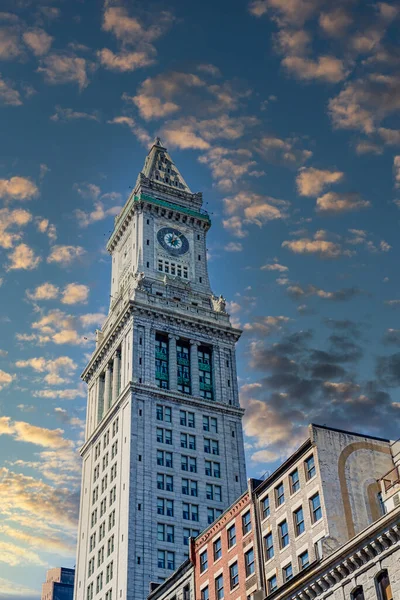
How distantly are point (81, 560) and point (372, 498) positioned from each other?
79653 mm

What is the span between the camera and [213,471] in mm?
137875

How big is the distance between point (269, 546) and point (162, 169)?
122 m

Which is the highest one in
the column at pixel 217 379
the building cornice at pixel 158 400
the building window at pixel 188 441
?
the column at pixel 217 379

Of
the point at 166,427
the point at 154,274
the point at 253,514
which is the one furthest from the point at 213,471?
the point at 253,514

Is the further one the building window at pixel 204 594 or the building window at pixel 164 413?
the building window at pixel 164 413

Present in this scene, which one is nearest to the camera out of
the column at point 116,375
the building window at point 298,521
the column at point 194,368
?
the building window at point 298,521

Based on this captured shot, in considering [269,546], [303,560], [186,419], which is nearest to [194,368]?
[186,419]

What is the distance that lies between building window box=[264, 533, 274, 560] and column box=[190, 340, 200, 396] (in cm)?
7078

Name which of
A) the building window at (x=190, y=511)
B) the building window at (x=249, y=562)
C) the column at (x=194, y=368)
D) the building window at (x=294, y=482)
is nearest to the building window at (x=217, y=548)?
the building window at (x=249, y=562)

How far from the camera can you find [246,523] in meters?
79.2

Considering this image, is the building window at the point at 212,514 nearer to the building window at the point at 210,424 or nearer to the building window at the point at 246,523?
the building window at the point at 210,424

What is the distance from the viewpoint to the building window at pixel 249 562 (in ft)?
250

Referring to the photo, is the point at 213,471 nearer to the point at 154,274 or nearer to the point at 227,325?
the point at 227,325

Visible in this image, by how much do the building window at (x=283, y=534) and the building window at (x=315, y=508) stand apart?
3666 millimetres
